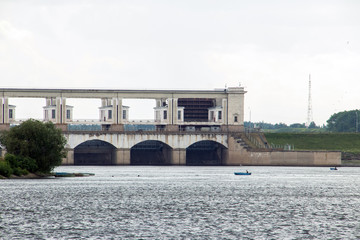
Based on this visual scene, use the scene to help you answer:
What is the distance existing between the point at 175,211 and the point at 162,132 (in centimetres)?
A: 11288

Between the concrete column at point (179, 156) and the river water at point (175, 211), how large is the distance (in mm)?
77284

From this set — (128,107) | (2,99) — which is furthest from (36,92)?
(128,107)

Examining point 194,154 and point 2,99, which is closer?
point 2,99

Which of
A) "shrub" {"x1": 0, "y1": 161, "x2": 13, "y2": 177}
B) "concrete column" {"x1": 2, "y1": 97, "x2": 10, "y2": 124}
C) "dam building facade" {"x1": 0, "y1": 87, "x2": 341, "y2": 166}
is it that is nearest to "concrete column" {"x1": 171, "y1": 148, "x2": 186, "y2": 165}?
"dam building facade" {"x1": 0, "y1": 87, "x2": 341, "y2": 166}

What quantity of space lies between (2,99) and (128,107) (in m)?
30.6

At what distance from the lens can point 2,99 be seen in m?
178

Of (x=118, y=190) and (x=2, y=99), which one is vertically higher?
(x=2, y=99)

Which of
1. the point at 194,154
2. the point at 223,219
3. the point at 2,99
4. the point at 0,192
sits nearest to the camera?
the point at 223,219

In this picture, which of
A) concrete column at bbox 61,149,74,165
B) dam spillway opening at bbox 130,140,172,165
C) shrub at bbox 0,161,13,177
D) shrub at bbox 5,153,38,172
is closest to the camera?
shrub at bbox 0,161,13,177

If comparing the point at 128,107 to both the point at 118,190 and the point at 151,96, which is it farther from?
the point at 118,190

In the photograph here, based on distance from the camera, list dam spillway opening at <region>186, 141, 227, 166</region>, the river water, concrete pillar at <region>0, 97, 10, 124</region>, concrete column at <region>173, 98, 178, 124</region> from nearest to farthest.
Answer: the river water
concrete pillar at <region>0, 97, 10, 124</region>
concrete column at <region>173, 98, 178, 124</region>
dam spillway opening at <region>186, 141, 227, 166</region>

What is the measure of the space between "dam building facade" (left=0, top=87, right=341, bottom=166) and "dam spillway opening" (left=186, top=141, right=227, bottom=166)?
26 cm

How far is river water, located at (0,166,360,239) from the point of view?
55.3 metres

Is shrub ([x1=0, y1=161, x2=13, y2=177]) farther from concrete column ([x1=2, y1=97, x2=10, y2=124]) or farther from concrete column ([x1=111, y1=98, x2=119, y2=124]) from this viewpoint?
concrete column ([x1=111, y1=98, x2=119, y2=124])
